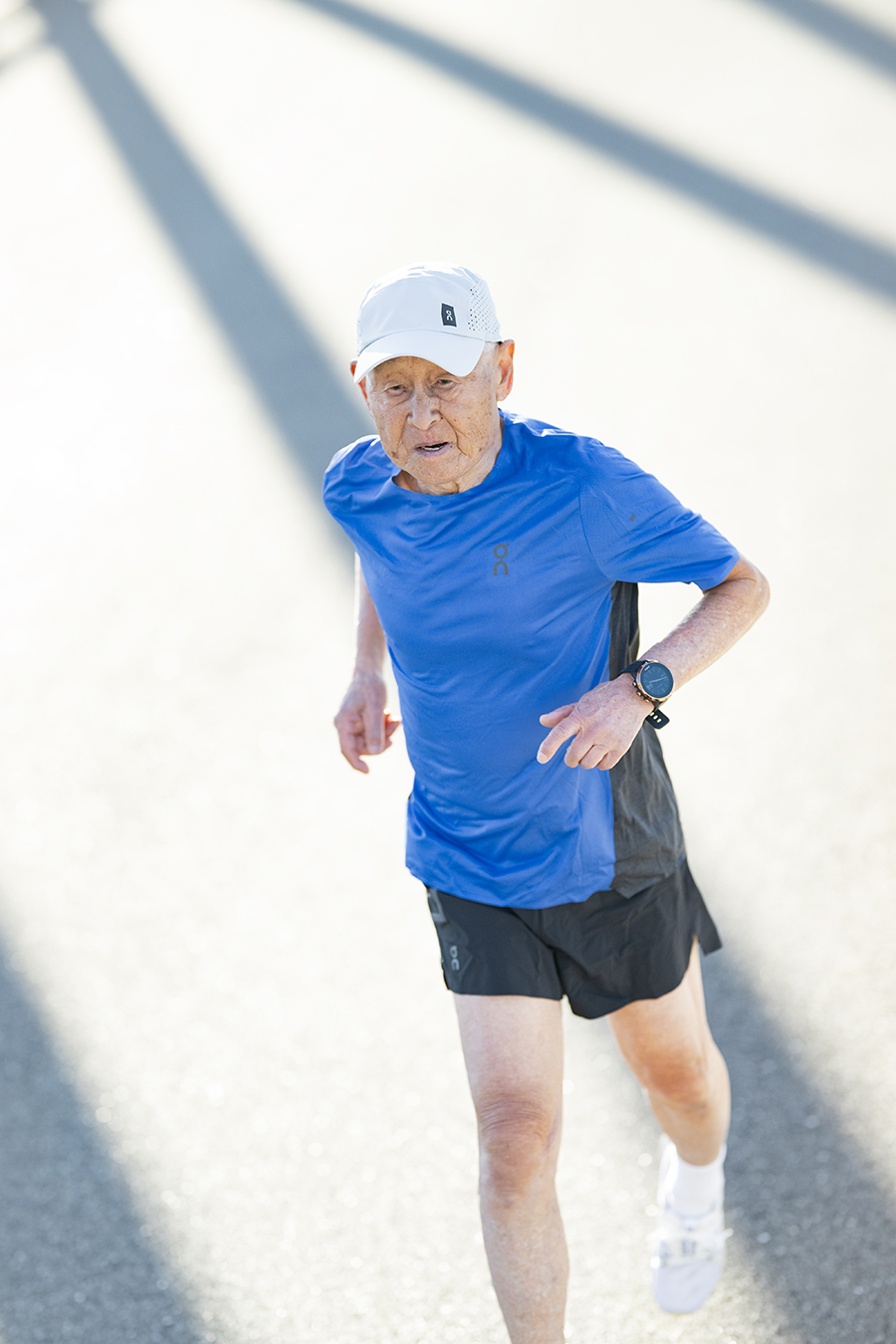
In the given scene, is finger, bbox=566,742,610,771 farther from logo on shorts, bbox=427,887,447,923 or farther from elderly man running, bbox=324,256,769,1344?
logo on shorts, bbox=427,887,447,923

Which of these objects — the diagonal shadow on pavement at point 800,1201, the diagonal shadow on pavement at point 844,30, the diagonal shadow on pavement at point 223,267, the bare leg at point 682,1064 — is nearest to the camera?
the bare leg at point 682,1064

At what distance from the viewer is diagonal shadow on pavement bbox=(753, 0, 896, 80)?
8075 mm

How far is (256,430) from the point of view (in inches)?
235

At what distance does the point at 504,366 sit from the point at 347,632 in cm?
263

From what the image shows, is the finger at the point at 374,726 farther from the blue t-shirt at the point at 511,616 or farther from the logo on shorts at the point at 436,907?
the logo on shorts at the point at 436,907

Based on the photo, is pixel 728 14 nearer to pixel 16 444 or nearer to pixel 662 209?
pixel 662 209

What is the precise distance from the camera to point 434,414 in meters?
2.07

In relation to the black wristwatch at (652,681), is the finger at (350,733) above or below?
below

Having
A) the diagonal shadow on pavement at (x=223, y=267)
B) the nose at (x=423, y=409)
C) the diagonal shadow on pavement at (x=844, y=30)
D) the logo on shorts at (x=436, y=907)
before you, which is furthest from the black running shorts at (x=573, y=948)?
the diagonal shadow on pavement at (x=844, y=30)

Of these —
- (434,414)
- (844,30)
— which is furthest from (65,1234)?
(844,30)

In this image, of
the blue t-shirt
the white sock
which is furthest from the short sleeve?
the white sock

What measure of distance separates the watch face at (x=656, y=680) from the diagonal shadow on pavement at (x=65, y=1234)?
1660 millimetres

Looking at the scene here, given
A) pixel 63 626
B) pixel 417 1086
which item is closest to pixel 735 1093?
pixel 417 1086

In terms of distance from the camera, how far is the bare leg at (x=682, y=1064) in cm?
242
